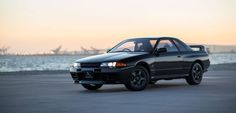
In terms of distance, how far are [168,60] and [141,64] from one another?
4.00ft

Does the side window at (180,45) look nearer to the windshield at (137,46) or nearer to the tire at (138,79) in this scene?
the windshield at (137,46)

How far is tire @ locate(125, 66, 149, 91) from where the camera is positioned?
16478 mm

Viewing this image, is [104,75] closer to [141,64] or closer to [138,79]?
[138,79]

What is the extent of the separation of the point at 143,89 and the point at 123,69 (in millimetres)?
964

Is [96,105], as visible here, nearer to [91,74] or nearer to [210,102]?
[210,102]

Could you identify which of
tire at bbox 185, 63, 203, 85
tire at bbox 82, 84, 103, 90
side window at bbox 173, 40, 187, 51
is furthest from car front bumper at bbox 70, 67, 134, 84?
tire at bbox 185, 63, 203, 85

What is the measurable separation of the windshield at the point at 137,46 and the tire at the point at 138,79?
0.84 metres

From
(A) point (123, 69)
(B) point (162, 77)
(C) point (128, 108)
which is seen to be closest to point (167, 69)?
(B) point (162, 77)

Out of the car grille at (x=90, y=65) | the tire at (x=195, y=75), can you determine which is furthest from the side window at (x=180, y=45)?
the car grille at (x=90, y=65)

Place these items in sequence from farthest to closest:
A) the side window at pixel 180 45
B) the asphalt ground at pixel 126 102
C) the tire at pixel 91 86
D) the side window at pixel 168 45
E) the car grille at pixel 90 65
Result: 1. the side window at pixel 180 45
2. the side window at pixel 168 45
3. the tire at pixel 91 86
4. the car grille at pixel 90 65
5. the asphalt ground at pixel 126 102

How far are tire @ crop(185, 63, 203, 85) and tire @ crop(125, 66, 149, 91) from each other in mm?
2336

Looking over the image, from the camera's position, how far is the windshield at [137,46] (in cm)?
1752

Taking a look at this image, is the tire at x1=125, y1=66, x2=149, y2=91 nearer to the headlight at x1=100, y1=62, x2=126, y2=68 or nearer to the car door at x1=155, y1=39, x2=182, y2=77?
the headlight at x1=100, y1=62, x2=126, y2=68

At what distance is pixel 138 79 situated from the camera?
16.7m
